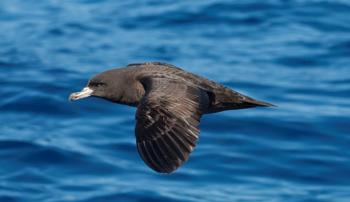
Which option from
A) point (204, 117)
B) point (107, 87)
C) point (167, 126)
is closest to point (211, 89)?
point (107, 87)

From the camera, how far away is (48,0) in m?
19.1

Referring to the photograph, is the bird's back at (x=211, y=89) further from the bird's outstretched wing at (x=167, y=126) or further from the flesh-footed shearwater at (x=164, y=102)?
the bird's outstretched wing at (x=167, y=126)

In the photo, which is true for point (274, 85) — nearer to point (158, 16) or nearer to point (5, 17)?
point (158, 16)

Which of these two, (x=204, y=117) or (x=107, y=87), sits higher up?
(x=204, y=117)

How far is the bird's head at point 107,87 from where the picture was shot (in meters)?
8.85

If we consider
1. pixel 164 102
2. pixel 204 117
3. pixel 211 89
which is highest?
pixel 204 117

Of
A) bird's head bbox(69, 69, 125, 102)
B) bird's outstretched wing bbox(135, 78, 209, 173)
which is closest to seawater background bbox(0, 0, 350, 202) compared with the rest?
bird's head bbox(69, 69, 125, 102)

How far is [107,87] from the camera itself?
891 cm

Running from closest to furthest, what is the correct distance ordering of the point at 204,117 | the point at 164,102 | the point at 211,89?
the point at 164,102
the point at 211,89
the point at 204,117

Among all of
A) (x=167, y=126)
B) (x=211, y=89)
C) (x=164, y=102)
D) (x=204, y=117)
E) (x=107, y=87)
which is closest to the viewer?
(x=167, y=126)

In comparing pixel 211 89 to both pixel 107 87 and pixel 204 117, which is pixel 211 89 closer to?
pixel 107 87

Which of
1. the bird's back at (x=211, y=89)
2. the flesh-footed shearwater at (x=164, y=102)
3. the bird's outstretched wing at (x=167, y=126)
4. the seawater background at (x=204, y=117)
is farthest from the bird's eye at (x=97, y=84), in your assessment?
the seawater background at (x=204, y=117)

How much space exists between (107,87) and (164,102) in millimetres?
1059

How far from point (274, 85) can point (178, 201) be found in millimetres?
3257
